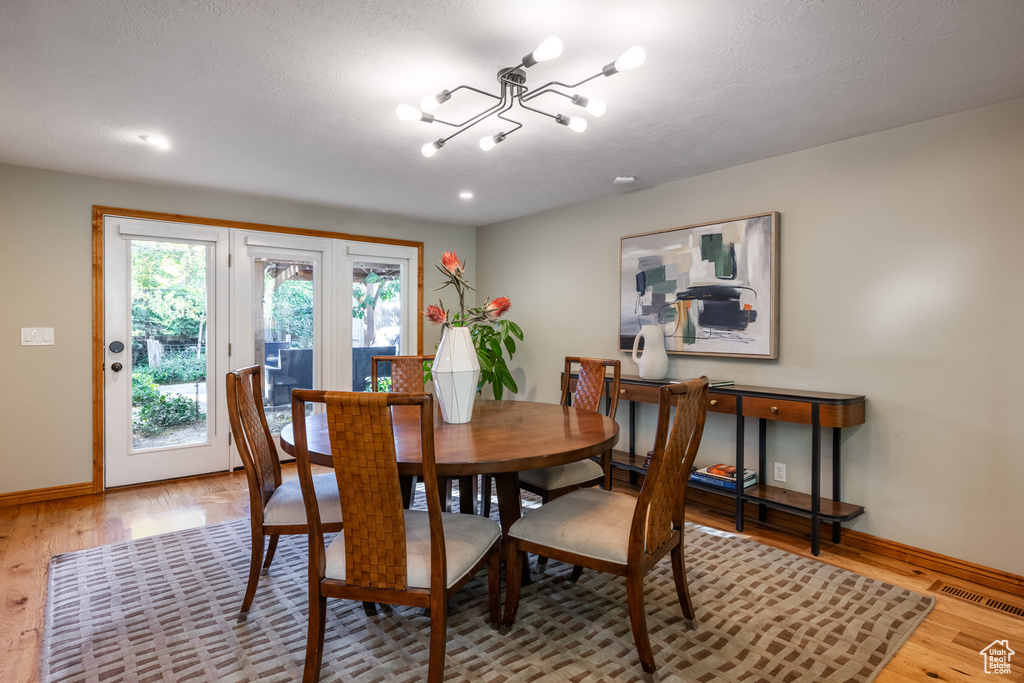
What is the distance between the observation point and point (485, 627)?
2098 mm

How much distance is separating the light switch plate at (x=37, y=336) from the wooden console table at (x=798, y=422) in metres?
4.30

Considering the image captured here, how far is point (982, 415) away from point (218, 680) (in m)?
3.37

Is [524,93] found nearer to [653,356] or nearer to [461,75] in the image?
[461,75]

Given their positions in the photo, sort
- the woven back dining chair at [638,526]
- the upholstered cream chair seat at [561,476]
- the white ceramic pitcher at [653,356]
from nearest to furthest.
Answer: the woven back dining chair at [638,526] → the upholstered cream chair seat at [561,476] → the white ceramic pitcher at [653,356]

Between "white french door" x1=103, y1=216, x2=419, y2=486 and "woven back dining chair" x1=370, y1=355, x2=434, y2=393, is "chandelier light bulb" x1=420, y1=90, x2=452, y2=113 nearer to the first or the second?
"woven back dining chair" x1=370, y1=355, x2=434, y2=393

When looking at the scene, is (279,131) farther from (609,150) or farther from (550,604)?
(550,604)

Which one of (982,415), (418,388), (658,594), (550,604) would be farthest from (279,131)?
(982,415)

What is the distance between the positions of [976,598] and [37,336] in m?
→ 5.60

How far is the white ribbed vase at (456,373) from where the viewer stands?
7.79 feet

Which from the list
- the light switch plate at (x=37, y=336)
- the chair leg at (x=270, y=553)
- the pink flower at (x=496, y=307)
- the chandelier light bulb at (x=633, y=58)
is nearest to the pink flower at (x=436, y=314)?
the pink flower at (x=496, y=307)

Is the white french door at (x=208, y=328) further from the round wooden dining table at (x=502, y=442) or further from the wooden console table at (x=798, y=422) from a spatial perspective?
the wooden console table at (x=798, y=422)

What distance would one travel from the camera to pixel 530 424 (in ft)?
8.00

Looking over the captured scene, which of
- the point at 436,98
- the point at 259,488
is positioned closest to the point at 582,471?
the point at 259,488

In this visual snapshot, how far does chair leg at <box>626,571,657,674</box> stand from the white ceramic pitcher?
2121 mm
